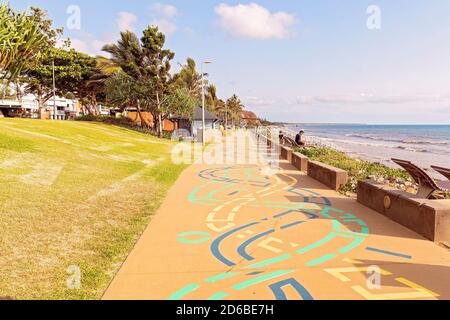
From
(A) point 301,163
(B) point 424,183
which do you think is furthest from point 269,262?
(A) point 301,163

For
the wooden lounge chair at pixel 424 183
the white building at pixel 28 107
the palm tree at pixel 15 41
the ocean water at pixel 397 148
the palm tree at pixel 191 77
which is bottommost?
the ocean water at pixel 397 148

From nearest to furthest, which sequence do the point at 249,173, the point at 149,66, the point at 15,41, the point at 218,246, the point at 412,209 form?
the point at 218,246 → the point at 412,209 → the point at 15,41 → the point at 249,173 → the point at 149,66

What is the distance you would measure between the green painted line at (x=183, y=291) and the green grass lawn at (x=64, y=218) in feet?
2.98

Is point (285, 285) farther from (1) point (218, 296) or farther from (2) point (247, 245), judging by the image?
(2) point (247, 245)

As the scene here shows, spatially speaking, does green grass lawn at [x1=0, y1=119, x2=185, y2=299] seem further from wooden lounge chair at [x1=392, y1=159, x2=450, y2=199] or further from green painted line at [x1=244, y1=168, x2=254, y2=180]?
wooden lounge chair at [x1=392, y1=159, x2=450, y2=199]

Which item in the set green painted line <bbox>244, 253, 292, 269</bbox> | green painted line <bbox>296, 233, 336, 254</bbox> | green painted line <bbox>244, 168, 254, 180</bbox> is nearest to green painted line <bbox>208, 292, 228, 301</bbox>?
green painted line <bbox>244, 253, 292, 269</bbox>

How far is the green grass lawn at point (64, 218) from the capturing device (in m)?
4.52

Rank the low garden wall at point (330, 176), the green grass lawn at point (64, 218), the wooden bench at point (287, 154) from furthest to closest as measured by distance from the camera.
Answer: the wooden bench at point (287, 154) < the low garden wall at point (330, 176) < the green grass lawn at point (64, 218)

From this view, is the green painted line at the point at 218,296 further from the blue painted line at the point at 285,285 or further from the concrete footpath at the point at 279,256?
the blue painted line at the point at 285,285

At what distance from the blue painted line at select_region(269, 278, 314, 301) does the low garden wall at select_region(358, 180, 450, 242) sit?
3078mm

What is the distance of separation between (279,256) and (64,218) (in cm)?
446

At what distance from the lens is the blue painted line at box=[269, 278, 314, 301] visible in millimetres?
4066

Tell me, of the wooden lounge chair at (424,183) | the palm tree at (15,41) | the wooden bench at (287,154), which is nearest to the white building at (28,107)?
the wooden bench at (287,154)

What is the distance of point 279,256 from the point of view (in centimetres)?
534
